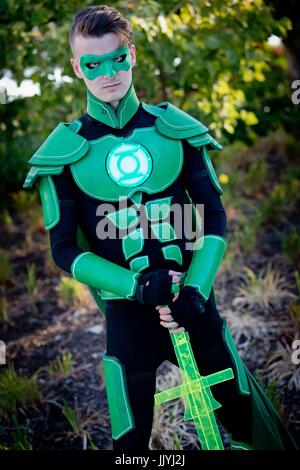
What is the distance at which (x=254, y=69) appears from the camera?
12.1 ft

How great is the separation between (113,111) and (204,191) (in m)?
0.43

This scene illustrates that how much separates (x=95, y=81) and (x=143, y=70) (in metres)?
1.62

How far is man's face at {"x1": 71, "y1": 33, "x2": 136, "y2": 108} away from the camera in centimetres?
171

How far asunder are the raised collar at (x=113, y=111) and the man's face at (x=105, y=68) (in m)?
0.02

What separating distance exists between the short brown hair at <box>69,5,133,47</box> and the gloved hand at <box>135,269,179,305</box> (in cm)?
81

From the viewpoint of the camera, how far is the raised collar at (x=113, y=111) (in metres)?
1.78

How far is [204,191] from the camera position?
5.98 feet

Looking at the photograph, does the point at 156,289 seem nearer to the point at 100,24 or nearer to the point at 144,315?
the point at 144,315

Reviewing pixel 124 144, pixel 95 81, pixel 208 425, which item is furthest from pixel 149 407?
pixel 95 81
